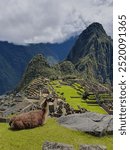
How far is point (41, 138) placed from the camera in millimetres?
18188

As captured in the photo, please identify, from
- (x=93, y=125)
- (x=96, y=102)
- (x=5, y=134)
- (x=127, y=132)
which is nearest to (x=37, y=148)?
(x=5, y=134)

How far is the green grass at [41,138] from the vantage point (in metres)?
17.3

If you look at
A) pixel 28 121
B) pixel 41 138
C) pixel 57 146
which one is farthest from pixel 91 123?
pixel 57 146

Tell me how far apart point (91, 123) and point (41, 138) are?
12.4 feet

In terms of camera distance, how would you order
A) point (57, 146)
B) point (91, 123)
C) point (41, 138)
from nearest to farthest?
1. point (57, 146)
2. point (41, 138)
3. point (91, 123)

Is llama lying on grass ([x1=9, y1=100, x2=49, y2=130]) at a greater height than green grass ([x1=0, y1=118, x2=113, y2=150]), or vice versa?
llama lying on grass ([x1=9, y1=100, x2=49, y2=130])

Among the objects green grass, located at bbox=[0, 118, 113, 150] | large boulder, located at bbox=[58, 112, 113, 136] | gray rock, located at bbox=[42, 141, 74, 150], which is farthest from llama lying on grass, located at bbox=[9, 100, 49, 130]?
gray rock, located at bbox=[42, 141, 74, 150]

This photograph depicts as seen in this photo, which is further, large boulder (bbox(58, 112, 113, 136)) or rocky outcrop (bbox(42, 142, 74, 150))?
large boulder (bbox(58, 112, 113, 136))

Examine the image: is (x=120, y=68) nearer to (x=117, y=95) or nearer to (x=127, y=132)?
(x=117, y=95)

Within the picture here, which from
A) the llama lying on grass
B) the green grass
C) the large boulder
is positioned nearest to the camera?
the green grass

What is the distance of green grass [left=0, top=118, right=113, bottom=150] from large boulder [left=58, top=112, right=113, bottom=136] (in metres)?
0.37

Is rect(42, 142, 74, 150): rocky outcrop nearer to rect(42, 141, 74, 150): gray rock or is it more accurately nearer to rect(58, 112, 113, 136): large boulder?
rect(42, 141, 74, 150): gray rock

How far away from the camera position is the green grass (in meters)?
17.3

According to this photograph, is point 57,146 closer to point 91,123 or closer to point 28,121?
point 28,121
